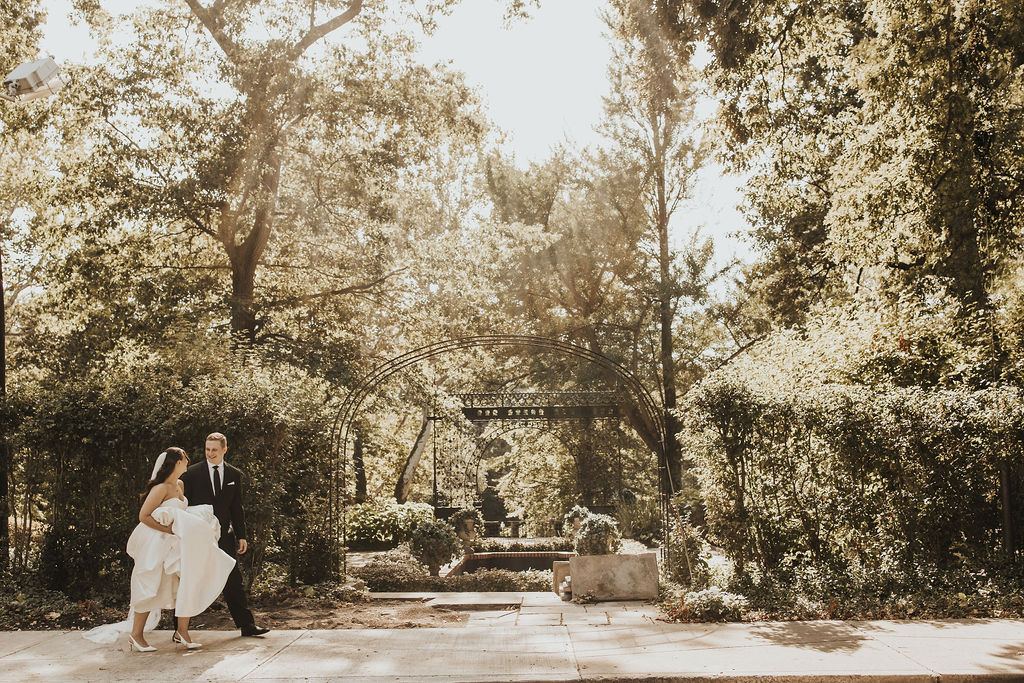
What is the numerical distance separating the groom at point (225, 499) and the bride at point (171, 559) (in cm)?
21

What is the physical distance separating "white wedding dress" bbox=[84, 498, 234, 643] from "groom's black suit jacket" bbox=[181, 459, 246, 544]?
209 millimetres

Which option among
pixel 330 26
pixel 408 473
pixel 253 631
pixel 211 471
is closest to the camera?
pixel 211 471

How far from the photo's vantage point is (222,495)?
22.7 feet

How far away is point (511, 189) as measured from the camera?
82.2ft

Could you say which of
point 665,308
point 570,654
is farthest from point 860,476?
point 665,308

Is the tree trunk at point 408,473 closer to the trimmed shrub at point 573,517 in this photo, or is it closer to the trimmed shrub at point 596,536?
the trimmed shrub at point 573,517

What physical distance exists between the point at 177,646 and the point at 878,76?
9.78 m

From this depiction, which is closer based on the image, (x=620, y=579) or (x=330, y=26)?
(x=620, y=579)

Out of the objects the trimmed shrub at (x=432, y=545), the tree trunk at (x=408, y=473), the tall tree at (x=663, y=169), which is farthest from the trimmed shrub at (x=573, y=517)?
the tree trunk at (x=408, y=473)

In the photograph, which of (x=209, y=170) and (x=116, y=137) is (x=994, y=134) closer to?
(x=209, y=170)

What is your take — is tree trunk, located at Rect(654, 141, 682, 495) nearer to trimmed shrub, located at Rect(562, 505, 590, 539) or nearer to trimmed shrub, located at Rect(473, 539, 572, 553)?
trimmed shrub, located at Rect(473, 539, 572, 553)

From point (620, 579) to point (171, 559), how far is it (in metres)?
4.86

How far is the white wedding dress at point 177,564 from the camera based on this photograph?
640 centimetres

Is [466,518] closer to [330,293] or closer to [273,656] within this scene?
[330,293]
